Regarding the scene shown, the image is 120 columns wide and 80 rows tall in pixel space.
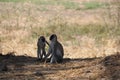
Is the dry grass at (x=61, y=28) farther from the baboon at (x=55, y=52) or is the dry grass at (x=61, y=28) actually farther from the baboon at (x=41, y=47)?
the baboon at (x=55, y=52)

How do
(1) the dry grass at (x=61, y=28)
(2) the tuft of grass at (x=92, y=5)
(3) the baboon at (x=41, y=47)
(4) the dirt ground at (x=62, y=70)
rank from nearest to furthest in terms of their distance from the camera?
(4) the dirt ground at (x=62, y=70), (3) the baboon at (x=41, y=47), (1) the dry grass at (x=61, y=28), (2) the tuft of grass at (x=92, y=5)

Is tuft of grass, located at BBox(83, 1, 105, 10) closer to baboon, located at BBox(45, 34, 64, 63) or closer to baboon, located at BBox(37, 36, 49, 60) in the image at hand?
baboon, located at BBox(37, 36, 49, 60)

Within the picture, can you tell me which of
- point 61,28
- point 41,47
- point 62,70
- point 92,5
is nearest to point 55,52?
point 41,47

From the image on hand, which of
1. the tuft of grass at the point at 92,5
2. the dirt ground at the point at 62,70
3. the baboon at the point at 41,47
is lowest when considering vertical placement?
the tuft of grass at the point at 92,5

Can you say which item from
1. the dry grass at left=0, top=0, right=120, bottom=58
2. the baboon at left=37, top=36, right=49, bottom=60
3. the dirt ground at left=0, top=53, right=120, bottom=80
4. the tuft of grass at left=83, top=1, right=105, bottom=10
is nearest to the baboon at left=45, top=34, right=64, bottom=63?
the dirt ground at left=0, top=53, right=120, bottom=80

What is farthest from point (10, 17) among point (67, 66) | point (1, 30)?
point (67, 66)

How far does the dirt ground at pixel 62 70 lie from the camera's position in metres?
10.3

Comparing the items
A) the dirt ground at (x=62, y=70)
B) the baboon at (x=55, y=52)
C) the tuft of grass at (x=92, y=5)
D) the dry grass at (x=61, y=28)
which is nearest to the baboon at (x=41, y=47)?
the baboon at (x=55, y=52)

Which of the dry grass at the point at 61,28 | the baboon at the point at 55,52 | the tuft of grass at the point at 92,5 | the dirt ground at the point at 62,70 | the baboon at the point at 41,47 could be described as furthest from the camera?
the tuft of grass at the point at 92,5

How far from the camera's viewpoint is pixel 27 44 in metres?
21.5

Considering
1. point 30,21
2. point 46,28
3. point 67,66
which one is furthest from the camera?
point 30,21

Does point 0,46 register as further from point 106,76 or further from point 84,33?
point 106,76

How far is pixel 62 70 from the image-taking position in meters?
11.6

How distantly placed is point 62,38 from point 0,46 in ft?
15.6
